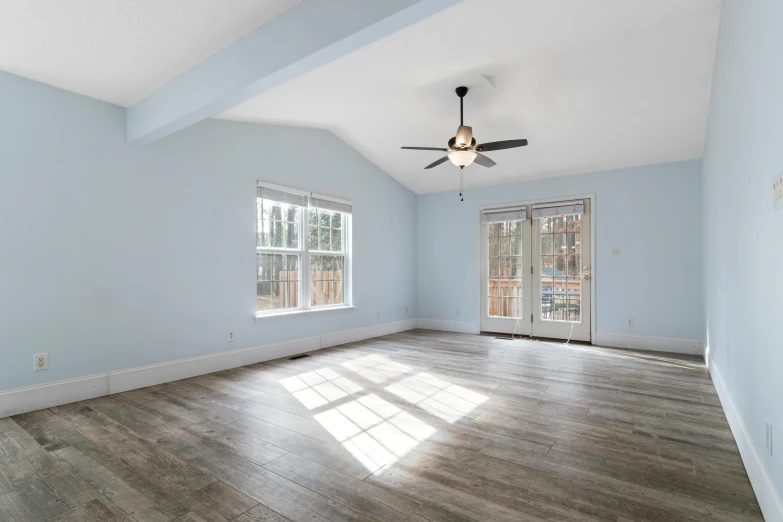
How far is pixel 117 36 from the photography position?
2.69m

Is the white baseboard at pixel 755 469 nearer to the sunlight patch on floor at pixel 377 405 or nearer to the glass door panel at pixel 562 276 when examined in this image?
the sunlight patch on floor at pixel 377 405

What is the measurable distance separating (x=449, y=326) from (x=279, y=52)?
5.72 m

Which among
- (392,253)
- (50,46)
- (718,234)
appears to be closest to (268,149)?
(50,46)

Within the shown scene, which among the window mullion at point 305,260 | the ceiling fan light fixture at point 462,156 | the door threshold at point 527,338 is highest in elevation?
the ceiling fan light fixture at point 462,156

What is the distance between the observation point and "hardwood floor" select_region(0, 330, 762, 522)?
6.36ft

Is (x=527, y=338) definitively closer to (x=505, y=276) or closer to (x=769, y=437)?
(x=505, y=276)

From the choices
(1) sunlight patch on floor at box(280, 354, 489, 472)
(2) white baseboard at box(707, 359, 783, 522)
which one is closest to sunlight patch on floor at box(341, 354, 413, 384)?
(1) sunlight patch on floor at box(280, 354, 489, 472)

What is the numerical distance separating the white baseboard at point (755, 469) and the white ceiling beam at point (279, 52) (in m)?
2.62

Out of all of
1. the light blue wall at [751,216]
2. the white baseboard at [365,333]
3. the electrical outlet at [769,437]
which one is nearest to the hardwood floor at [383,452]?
the electrical outlet at [769,437]

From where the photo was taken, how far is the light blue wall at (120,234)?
10.5 ft

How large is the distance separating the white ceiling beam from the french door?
4.90 metres

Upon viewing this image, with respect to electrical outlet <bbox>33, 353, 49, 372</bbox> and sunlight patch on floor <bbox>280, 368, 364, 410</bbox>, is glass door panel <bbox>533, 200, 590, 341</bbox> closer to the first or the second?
sunlight patch on floor <bbox>280, 368, 364, 410</bbox>

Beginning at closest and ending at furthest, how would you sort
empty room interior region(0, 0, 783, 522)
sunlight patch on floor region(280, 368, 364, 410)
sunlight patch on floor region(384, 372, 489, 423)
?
empty room interior region(0, 0, 783, 522) < sunlight patch on floor region(384, 372, 489, 423) < sunlight patch on floor region(280, 368, 364, 410)

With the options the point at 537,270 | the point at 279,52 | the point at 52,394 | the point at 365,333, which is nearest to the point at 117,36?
the point at 279,52
